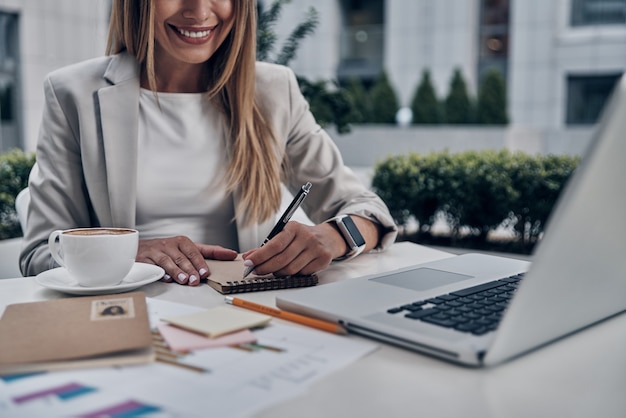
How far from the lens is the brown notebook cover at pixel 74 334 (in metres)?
0.70

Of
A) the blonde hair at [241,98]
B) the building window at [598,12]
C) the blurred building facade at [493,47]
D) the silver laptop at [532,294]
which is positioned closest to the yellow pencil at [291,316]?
the silver laptop at [532,294]

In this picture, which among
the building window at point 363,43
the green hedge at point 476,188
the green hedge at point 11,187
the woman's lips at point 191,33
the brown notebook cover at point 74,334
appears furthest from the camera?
the building window at point 363,43

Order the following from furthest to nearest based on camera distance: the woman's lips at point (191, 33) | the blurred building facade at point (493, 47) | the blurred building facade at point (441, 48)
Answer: the blurred building facade at point (493, 47)
the blurred building facade at point (441, 48)
the woman's lips at point (191, 33)

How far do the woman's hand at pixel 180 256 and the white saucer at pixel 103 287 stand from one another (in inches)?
0.9

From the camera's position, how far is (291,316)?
0.88 metres

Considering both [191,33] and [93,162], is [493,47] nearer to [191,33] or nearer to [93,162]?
[191,33]

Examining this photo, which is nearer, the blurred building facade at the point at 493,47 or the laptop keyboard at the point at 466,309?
the laptop keyboard at the point at 466,309

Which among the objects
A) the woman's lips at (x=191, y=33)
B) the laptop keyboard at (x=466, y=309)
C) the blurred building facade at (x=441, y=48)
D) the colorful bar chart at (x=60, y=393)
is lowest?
the colorful bar chart at (x=60, y=393)

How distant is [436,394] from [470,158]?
13.1ft

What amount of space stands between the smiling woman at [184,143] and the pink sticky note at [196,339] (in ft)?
1.82

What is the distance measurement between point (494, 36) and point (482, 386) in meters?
14.9

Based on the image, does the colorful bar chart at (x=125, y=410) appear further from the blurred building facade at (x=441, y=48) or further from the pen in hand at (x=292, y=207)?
the blurred building facade at (x=441, y=48)

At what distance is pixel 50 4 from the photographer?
10.8m

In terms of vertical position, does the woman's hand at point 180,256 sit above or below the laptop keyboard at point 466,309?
below
